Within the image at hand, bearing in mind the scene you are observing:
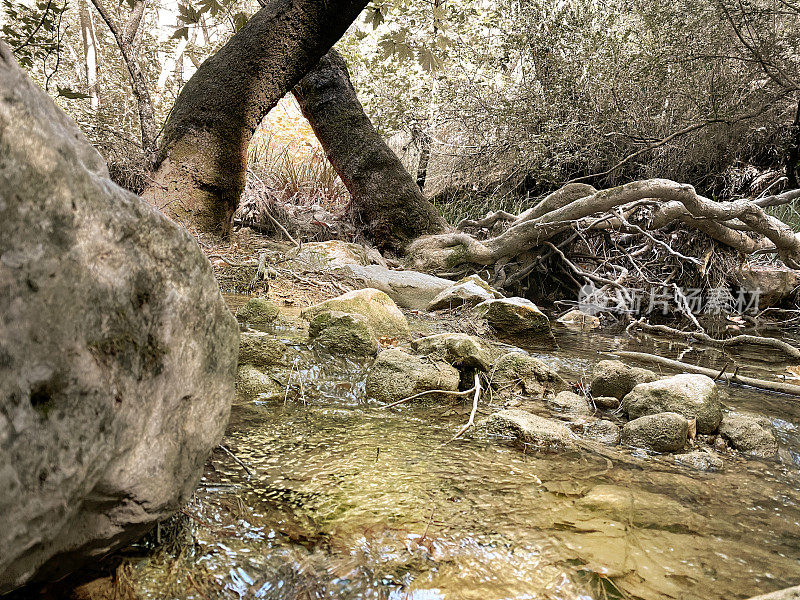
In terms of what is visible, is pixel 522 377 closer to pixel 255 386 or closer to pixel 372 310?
pixel 372 310

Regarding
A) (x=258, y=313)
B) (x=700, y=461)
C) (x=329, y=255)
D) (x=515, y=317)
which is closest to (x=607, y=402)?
(x=700, y=461)

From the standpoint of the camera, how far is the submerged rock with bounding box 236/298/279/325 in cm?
370

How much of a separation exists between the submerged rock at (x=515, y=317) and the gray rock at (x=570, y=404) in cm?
136

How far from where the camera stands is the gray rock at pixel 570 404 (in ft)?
10.0

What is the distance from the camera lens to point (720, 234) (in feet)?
20.9

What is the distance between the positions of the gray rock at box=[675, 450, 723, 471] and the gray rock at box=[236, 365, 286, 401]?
1876mm

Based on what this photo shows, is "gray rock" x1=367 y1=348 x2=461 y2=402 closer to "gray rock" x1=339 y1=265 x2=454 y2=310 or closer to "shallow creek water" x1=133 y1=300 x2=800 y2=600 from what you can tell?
"shallow creek water" x1=133 y1=300 x2=800 y2=600

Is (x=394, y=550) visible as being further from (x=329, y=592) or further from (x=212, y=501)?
(x=212, y=501)

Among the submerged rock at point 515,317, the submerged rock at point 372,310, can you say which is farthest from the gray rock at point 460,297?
the submerged rock at point 372,310

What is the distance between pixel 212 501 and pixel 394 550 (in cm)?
55

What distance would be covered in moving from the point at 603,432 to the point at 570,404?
40cm

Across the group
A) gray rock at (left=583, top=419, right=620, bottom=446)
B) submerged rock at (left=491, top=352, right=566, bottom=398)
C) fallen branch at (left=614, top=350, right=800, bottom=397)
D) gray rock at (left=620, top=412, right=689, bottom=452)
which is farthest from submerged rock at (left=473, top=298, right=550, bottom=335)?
gray rock at (left=620, top=412, right=689, bottom=452)

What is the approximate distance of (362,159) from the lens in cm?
684

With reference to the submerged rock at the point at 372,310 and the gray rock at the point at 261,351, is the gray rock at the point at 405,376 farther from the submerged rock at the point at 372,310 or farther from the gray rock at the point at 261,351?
the submerged rock at the point at 372,310
